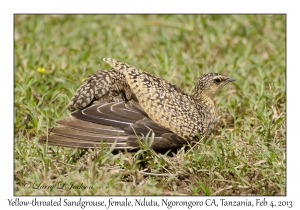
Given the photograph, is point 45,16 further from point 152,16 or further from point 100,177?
point 100,177

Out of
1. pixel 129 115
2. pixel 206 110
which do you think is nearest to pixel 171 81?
pixel 206 110

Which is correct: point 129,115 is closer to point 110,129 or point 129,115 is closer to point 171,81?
point 110,129

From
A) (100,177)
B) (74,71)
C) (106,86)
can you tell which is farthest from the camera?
(74,71)

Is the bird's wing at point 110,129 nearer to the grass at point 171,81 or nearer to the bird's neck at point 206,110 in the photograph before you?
the grass at point 171,81

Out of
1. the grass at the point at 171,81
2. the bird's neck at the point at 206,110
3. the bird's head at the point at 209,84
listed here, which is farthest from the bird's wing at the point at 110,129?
the bird's head at the point at 209,84

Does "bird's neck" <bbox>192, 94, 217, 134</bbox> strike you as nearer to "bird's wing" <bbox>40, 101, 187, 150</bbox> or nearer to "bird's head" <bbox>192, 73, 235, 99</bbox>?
"bird's head" <bbox>192, 73, 235, 99</bbox>

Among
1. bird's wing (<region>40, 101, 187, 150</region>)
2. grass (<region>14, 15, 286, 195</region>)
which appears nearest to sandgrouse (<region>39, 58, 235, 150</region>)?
bird's wing (<region>40, 101, 187, 150</region>)

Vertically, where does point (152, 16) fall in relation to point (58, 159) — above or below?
above

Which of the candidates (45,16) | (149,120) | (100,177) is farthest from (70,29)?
(100,177)
